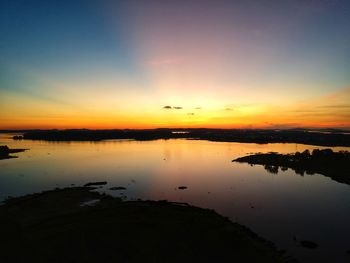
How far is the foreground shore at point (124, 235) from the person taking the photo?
23.2m

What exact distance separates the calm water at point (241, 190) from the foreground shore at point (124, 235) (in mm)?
4011

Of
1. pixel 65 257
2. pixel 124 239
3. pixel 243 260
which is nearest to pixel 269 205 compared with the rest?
pixel 243 260

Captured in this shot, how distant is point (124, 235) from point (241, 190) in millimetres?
25949

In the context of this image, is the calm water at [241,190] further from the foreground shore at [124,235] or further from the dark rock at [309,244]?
the foreground shore at [124,235]

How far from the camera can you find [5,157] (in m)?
91.9

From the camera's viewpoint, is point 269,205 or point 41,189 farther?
point 41,189

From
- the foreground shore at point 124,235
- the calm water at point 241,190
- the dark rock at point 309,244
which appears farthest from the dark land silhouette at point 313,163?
the foreground shore at point 124,235

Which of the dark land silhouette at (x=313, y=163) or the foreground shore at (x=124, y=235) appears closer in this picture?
the foreground shore at (x=124, y=235)

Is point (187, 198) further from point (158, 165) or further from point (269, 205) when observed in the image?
point (158, 165)

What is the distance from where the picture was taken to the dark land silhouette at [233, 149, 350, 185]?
209 ft

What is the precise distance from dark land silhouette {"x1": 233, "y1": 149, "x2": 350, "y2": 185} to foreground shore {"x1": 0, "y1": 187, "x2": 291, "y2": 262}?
3947cm

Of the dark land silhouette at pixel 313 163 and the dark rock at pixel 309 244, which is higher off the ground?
the dark land silhouette at pixel 313 163

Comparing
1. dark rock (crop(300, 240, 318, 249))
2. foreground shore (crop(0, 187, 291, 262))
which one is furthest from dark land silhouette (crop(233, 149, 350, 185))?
foreground shore (crop(0, 187, 291, 262))

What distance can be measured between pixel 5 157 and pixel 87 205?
227ft
